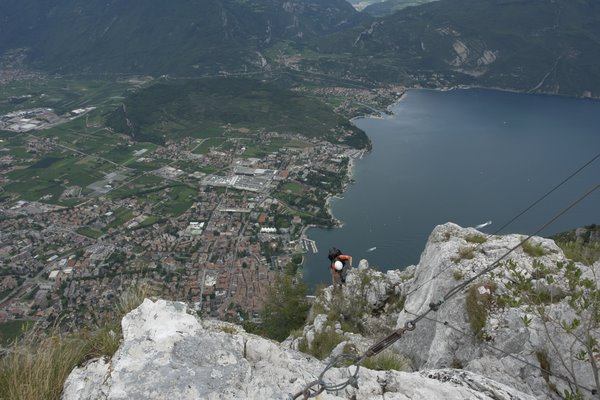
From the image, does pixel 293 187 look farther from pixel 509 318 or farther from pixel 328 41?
pixel 328 41

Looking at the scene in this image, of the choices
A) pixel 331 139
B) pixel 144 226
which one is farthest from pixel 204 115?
pixel 144 226

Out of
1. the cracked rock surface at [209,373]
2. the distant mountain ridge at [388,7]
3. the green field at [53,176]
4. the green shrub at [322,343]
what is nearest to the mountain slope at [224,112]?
the green field at [53,176]

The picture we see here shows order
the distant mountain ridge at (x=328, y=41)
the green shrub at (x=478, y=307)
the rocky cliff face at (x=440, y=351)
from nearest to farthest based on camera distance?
the rocky cliff face at (x=440, y=351), the green shrub at (x=478, y=307), the distant mountain ridge at (x=328, y=41)

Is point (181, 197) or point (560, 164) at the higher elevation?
point (560, 164)

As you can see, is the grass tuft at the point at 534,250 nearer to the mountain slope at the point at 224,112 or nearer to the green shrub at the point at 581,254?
the green shrub at the point at 581,254

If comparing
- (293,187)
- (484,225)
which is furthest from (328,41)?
(484,225)

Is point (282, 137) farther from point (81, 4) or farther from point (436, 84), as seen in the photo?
point (81, 4)
